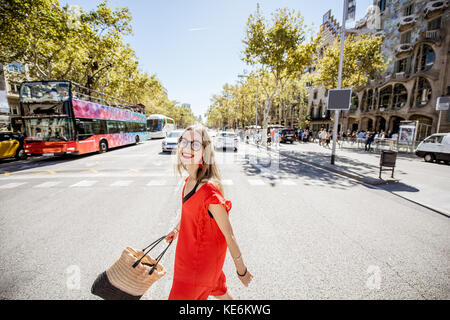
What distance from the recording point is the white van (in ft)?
38.7

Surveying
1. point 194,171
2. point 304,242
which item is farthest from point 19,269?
point 304,242

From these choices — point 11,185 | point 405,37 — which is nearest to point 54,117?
point 11,185

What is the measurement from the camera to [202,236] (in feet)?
4.68

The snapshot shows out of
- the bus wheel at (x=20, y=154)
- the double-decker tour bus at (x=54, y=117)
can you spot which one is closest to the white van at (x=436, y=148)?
the double-decker tour bus at (x=54, y=117)

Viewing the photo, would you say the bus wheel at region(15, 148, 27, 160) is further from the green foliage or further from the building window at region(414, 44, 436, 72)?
the building window at region(414, 44, 436, 72)

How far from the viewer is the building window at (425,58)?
73.0 ft

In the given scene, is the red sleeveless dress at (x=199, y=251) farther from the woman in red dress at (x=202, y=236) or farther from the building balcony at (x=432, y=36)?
the building balcony at (x=432, y=36)

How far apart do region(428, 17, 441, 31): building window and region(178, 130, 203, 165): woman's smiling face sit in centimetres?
3408

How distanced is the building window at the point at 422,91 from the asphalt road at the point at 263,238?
2574 centimetres

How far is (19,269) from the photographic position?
262 cm

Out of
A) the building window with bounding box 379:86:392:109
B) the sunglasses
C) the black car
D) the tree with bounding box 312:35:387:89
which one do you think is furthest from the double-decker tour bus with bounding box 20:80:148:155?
the building window with bounding box 379:86:392:109

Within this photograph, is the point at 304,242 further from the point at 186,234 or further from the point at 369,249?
the point at 186,234

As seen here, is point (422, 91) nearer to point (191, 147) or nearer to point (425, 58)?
point (425, 58)

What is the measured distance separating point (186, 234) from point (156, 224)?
270 centimetres
